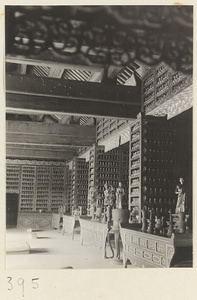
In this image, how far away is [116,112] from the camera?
5.88 metres

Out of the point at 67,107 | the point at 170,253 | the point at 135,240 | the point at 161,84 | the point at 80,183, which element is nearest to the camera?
the point at 170,253

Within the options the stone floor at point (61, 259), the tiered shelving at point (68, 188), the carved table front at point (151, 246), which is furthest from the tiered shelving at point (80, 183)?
the carved table front at point (151, 246)

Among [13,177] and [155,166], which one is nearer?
[155,166]

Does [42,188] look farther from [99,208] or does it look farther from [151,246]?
A: [151,246]

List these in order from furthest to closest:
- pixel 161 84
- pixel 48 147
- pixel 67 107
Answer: pixel 48 147 → pixel 67 107 → pixel 161 84

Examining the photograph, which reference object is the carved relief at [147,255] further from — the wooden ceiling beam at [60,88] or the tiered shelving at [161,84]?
the wooden ceiling beam at [60,88]

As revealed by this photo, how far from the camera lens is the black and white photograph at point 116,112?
3070mm

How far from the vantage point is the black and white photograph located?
10.1 feet

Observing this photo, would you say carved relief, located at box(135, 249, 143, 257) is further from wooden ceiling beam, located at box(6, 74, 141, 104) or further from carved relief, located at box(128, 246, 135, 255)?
wooden ceiling beam, located at box(6, 74, 141, 104)

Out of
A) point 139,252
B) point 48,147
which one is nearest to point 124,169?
point 48,147
